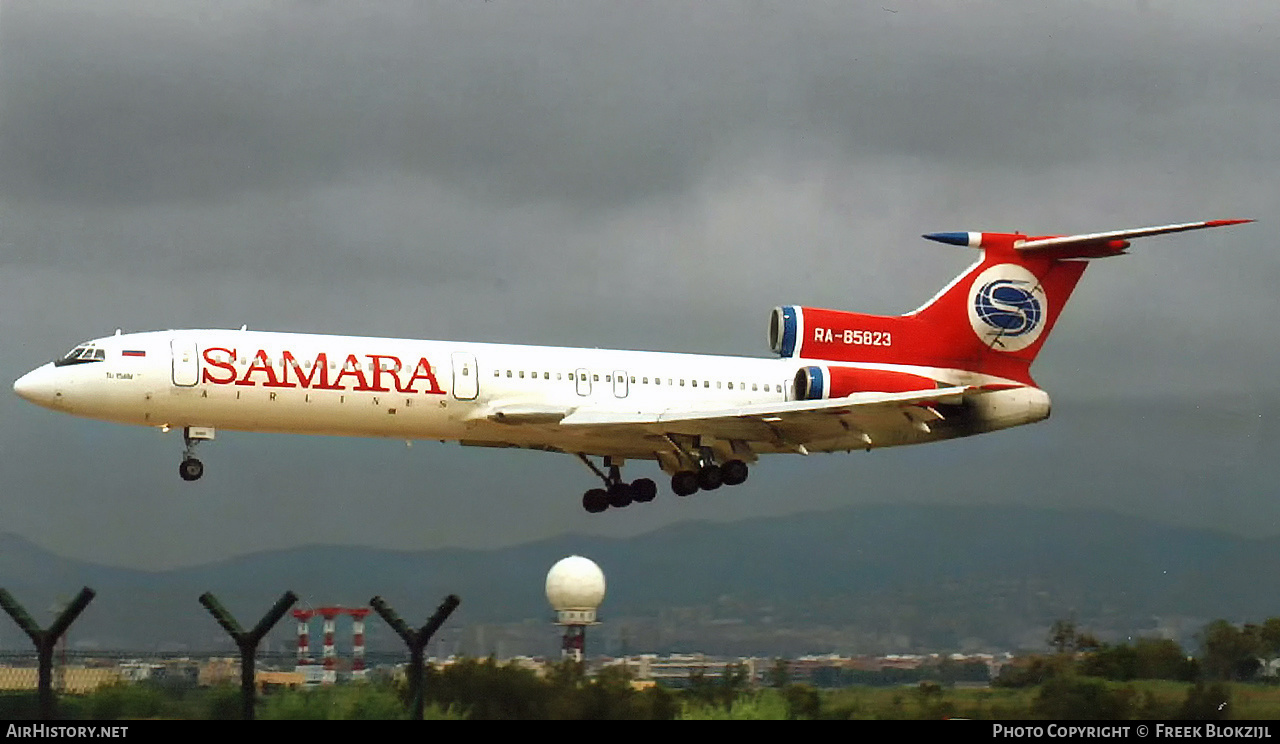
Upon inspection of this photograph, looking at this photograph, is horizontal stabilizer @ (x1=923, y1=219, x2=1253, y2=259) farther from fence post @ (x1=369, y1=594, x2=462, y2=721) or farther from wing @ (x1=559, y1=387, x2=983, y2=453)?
fence post @ (x1=369, y1=594, x2=462, y2=721)

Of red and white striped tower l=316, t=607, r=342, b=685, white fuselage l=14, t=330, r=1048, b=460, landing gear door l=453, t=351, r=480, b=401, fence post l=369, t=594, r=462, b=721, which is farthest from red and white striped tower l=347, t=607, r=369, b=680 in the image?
landing gear door l=453, t=351, r=480, b=401

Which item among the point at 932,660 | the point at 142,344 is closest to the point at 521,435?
the point at 142,344

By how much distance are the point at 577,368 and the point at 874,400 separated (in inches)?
269

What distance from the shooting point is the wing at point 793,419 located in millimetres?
43312

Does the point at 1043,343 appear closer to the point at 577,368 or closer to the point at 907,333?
the point at 907,333

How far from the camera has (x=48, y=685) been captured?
2938 cm

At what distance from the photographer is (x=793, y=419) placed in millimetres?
44031

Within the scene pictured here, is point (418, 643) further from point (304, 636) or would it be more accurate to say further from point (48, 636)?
point (48, 636)

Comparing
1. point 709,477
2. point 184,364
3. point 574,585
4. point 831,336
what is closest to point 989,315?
point 831,336

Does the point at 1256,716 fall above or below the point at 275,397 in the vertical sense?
below

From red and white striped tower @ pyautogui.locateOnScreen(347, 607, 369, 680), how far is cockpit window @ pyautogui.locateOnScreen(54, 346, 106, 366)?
409 inches

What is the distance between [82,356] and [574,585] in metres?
11.6

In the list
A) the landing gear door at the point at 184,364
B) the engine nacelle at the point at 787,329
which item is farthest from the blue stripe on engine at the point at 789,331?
the landing gear door at the point at 184,364

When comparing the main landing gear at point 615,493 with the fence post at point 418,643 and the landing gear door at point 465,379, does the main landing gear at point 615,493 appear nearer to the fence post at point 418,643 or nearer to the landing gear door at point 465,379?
the landing gear door at point 465,379
